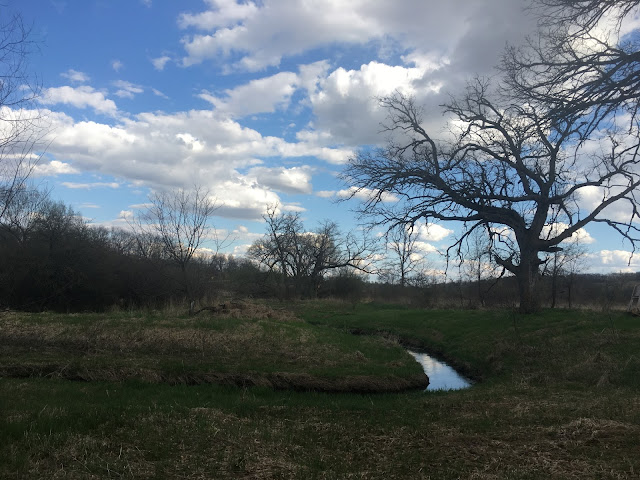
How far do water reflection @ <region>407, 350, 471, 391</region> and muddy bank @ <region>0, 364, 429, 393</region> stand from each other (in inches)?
57.0

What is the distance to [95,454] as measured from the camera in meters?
5.09

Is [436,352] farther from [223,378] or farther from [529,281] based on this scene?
[223,378]

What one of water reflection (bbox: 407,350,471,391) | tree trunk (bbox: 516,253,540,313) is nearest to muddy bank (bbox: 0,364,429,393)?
water reflection (bbox: 407,350,471,391)

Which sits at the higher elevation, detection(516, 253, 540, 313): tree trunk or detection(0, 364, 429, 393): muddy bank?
detection(516, 253, 540, 313): tree trunk

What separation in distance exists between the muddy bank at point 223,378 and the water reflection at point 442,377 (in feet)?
4.75

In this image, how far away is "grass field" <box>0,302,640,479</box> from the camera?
5242 mm

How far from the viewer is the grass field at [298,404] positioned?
5.24 meters

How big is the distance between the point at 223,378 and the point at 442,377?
7515mm

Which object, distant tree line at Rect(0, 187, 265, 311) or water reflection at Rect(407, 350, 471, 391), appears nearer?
water reflection at Rect(407, 350, 471, 391)

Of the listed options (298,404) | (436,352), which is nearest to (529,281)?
(436,352)

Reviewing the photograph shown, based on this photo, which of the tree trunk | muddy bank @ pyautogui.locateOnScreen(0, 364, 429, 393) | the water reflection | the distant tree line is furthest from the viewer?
the distant tree line

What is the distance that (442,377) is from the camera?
588 inches

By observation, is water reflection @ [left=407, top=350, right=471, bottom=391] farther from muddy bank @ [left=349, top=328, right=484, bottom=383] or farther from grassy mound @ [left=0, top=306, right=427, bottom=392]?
grassy mound @ [left=0, top=306, right=427, bottom=392]

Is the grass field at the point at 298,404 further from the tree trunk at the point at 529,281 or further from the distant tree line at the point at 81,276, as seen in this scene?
the distant tree line at the point at 81,276
